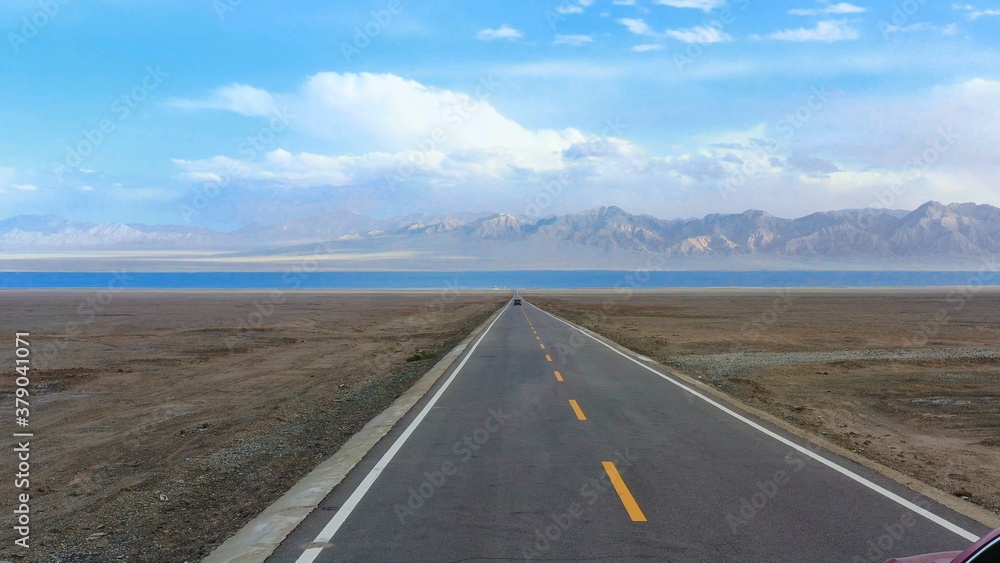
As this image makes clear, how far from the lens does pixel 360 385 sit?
66.5 ft

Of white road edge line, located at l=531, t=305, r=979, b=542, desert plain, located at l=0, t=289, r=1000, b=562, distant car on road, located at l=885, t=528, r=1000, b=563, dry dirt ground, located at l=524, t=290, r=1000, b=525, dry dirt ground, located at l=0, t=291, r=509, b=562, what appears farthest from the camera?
dry dirt ground, located at l=524, t=290, r=1000, b=525

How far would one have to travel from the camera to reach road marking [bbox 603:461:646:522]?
700 centimetres

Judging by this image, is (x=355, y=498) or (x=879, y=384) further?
(x=879, y=384)

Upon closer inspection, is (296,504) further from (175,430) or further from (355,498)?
(175,430)

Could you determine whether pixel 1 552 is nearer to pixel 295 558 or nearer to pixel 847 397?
pixel 295 558

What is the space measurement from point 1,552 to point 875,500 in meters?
9.35

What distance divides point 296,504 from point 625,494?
362 cm

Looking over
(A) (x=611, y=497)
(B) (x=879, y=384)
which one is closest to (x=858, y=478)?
(A) (x=611, y=497)

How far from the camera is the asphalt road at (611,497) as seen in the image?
610cm

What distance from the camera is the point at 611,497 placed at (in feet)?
25.1

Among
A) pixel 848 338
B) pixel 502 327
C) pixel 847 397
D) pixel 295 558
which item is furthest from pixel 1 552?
pixel 848 338

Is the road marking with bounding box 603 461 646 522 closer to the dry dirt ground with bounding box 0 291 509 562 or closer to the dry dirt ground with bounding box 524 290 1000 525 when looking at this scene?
the dry dirt ground with bounding box 0 291 509 562

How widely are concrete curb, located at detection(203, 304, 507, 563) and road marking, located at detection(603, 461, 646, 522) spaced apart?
3.31 metres

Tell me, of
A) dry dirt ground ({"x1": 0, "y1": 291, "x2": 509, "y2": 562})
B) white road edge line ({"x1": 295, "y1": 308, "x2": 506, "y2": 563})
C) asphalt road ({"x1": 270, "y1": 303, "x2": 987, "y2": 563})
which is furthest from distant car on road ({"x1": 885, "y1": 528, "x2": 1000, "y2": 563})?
dry dirt ground ({"x1": 0, "y1": 291, "x2": 509, "y2": 562})
